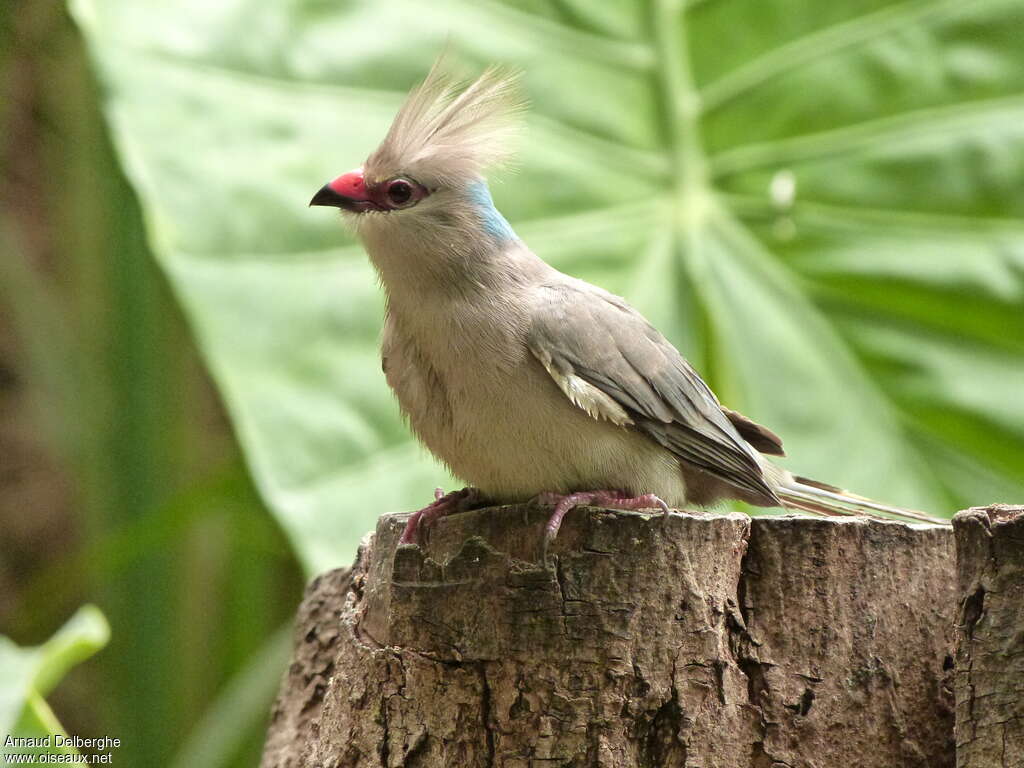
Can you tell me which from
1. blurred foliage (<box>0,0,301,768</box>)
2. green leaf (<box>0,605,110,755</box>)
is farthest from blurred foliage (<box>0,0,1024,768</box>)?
blurred foliage (<box>0,0,301,768</box>)

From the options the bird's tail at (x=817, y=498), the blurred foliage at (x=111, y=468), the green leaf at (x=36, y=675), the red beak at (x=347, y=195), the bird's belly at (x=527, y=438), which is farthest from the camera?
the blurred foliage at (x=111, y=468)

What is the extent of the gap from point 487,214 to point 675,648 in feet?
3.45

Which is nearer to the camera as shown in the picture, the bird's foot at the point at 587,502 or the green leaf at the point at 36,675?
A: the bird's foot at the point at 587,502

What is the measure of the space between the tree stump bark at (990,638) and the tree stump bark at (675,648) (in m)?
0.21

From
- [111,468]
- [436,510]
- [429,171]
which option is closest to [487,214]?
[429,171]

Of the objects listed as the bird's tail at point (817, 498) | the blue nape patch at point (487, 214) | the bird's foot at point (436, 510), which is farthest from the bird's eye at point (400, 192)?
the bird's tail at point (817, 498)

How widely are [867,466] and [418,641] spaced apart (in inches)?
56.3

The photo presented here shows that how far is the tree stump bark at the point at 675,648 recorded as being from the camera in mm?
1828

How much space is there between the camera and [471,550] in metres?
1.93

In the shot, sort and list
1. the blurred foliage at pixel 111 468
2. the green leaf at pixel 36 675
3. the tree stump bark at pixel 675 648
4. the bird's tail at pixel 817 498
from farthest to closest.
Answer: the blurred foliage at pixel 111 468 < the bird's tail at pixel 817 498 < the green leaf at pixel 36 675 < the tree stump bark at pixel 675 648

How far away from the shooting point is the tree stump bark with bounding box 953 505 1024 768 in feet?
5.31

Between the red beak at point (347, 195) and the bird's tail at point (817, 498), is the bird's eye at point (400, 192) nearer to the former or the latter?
the red beak at point (347, 195)

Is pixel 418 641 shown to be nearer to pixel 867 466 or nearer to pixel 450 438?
pixel 450 438

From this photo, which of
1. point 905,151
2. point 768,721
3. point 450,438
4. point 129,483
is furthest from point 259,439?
point 129,483
